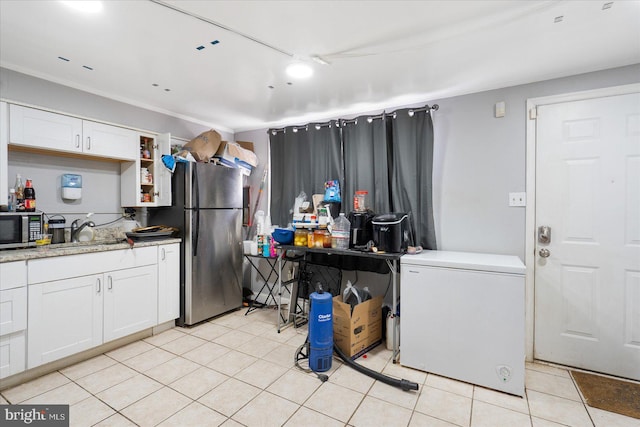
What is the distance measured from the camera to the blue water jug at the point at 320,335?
7.70 feet

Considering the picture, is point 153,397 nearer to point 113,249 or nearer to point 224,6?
point 113,249

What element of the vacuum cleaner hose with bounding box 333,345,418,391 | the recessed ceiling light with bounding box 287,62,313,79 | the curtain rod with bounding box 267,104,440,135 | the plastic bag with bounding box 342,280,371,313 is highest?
the recessed ceiling light with bounding box 287,62,313,79

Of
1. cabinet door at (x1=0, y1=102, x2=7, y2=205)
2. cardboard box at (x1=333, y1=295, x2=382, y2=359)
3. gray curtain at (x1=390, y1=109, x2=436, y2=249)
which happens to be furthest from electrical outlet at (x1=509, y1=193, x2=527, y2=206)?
cabinet door at (x1=0, y1=102, x2=7, y2=205)

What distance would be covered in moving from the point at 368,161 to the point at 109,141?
8.37 feet

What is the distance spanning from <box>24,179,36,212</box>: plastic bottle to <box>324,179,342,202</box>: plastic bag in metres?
2.57

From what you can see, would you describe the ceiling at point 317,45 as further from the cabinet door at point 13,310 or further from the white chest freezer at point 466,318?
the cabinet door at point 13,310

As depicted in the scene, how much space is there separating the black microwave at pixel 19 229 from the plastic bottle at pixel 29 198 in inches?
5.8

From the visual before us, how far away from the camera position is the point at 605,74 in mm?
2324

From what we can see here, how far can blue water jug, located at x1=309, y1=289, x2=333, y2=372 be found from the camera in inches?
92.4

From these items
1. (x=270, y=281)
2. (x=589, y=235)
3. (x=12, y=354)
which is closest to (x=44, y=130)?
(x=12, y=354)

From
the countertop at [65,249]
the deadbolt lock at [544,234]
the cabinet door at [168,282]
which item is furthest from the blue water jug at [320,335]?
the deadbolt lock at [544,234]

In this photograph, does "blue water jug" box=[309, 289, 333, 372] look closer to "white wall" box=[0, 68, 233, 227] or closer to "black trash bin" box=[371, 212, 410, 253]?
"black trash bin" box=[371, 212, 410, 253]

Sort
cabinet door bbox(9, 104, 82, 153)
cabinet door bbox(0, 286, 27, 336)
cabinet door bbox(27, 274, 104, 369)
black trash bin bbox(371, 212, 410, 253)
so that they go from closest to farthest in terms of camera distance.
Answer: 1. cabinet door bbox(0, 286, 27, 336)
2. cabinet door bbox(27, 274, 104, 369)
3. cabinet door bbox(9, 104, 82, 153)
4. black trash bin bbox(371, 212, 410, 253)

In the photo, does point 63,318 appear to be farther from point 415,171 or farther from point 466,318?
point 415,171
